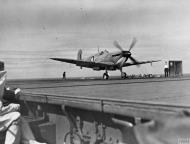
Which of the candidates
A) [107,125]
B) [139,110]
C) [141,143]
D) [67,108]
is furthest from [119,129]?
[141,143]

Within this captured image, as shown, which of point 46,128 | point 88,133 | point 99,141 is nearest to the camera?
point 99,141

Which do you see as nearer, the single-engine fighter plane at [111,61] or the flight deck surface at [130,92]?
the flight deck surface at [130,92]

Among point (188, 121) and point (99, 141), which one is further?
point (99, 141)

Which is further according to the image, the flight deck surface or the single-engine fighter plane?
the single-engine fighter plane

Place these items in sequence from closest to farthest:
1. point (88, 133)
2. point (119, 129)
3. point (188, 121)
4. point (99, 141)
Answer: point (188, 121) → point (119, 129) → point (99, 141) → point (88, 133)

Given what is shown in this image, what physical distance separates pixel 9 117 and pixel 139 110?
2857mm

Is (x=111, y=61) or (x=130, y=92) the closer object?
(x=130, y=92)

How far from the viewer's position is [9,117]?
6098mm

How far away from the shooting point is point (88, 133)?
6.35 meters

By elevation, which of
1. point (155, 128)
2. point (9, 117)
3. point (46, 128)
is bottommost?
point (46, 128)

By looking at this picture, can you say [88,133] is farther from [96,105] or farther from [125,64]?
[125,64]

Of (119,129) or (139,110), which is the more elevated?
(139,110)

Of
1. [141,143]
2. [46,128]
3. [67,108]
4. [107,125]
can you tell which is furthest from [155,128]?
[46,128]

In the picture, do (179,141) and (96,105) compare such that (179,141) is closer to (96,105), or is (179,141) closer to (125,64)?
(96,105)
